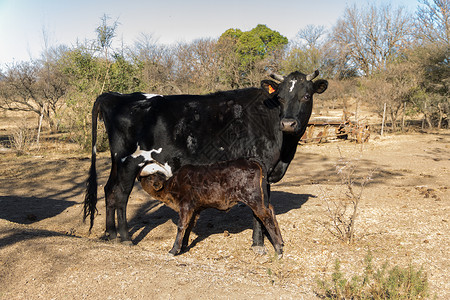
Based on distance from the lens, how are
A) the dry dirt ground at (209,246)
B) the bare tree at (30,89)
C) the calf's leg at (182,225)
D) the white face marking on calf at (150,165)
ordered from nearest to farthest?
the dry dirt ground at (209,246) < the calf's leg at (182,225) < the white face marking on calf at (150,165) < the bare tree at (30,89)

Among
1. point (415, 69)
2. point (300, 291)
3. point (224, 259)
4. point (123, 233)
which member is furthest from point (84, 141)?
point (415, 69)

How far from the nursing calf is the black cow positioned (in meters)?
0.31

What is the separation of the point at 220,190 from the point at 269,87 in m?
1.66

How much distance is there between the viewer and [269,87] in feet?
17.2

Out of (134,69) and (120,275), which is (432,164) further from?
(134,69)

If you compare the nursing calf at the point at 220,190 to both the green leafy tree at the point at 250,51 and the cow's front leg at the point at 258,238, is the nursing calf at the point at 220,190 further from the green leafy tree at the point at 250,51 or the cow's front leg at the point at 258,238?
the green leafy tree at the point at 250,51

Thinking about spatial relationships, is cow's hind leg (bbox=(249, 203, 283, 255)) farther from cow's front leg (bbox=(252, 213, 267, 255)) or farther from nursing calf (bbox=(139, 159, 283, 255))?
cow's front leg (bbox=(252, 213, 267, 255))

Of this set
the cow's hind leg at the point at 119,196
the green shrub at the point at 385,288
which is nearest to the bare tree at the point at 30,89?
the cow's hind leg at the point at 119,196

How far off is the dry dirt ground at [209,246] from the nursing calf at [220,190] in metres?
0.48

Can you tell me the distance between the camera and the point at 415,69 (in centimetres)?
2606

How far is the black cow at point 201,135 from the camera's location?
201 inches

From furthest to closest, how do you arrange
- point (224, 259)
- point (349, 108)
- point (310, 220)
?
point (349, 108) < point (310, 220) < point (224, 259)

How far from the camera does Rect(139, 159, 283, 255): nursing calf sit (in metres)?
4.67

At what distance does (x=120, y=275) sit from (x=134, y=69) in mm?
16334
